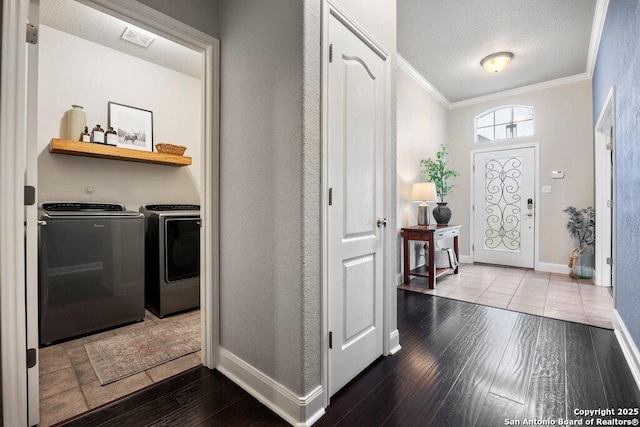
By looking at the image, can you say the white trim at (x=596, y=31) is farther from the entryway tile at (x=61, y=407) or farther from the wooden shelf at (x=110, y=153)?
the entryway tile at (x=61, y=407)

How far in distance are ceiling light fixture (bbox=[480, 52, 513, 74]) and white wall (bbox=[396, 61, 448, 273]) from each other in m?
0.92

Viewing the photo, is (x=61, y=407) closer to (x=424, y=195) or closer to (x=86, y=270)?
(x=86, y=270)

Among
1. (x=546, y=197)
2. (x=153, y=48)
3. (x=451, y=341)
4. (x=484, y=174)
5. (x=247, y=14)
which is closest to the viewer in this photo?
(x=247, y=14)

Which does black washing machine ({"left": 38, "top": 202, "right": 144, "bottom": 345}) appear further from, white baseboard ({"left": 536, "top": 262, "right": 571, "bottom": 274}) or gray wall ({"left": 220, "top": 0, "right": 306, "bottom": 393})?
white baseboard ({"left": 536, "top": 262, "right": 571, "bottom": 274})

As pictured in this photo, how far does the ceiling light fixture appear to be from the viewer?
367cm

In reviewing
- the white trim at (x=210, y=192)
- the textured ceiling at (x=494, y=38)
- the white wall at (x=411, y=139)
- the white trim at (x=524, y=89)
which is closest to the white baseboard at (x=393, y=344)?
the white trim at (x=210, y=192)

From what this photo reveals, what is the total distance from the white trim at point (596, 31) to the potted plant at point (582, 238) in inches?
76.9

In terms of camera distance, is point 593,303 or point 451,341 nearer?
point 451,341

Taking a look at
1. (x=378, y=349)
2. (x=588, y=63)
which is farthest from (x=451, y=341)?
(x=588, y=63)

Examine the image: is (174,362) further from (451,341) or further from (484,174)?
(484,174)

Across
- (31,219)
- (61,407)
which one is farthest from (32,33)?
(61,407)

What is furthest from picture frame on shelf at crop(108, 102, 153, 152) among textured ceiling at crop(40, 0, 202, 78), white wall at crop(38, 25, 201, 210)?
textured ceiling at crop(40, 0, 202, 78)

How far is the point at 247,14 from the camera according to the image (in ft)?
5.45

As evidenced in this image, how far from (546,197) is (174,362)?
535 cm
